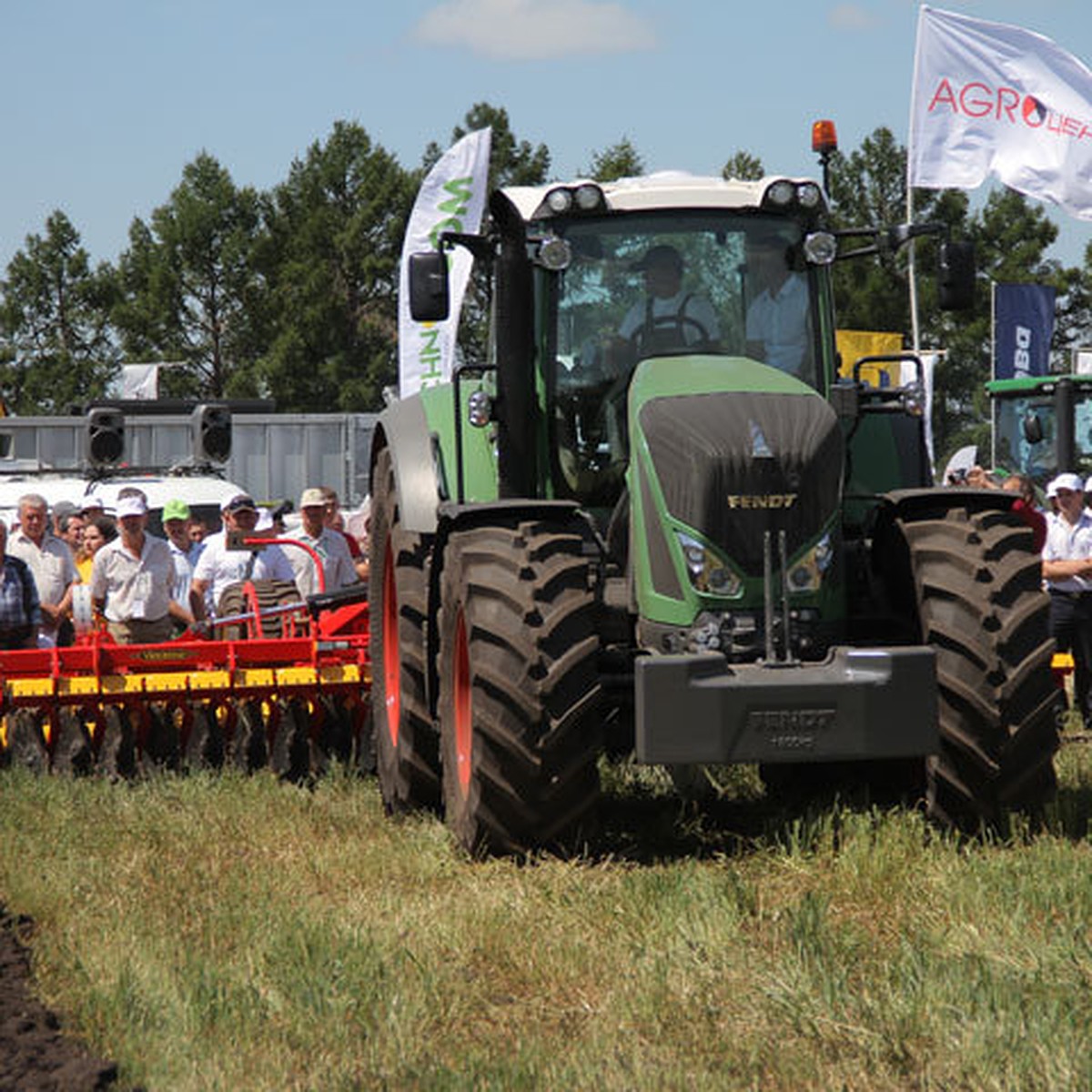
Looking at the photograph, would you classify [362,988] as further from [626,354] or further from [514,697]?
[626,354]

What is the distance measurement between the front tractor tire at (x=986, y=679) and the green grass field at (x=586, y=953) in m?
0.17

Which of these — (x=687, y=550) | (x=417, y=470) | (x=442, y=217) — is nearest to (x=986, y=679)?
(x=687, y=550)

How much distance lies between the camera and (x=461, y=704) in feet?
25.5

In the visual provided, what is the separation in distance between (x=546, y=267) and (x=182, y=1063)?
394cm

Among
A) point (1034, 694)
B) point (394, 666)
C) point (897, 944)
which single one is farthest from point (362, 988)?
point (394, 666)

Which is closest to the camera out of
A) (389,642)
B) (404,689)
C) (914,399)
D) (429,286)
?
(429,286)

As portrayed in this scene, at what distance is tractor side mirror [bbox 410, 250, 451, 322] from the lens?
25.2ft

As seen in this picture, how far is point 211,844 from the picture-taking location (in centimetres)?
825

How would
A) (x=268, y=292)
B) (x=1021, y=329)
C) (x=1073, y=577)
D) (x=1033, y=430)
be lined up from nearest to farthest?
(x=1073, y=577), (x=1033, y=430), (x=1021, y=329), (x=268, y=292)

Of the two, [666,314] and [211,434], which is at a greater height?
[666,314]

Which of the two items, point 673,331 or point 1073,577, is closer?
point 673,331

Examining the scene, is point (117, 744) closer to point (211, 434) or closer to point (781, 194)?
point (781, 194)

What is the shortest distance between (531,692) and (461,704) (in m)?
0.77

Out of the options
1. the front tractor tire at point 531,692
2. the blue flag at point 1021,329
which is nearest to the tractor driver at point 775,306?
the front tractor tire at point 531,692
